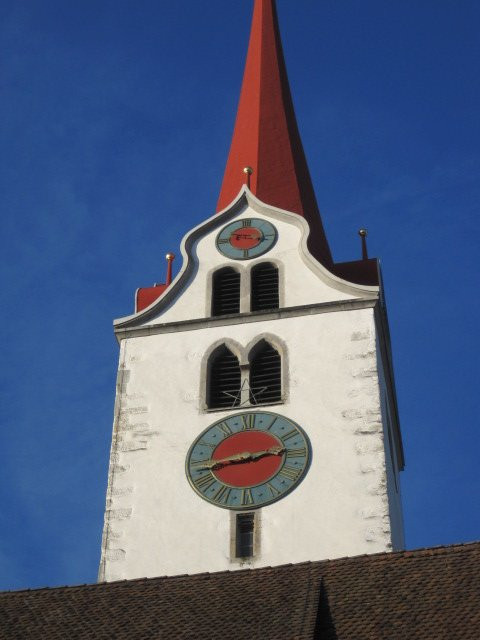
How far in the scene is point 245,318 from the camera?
23875 mm

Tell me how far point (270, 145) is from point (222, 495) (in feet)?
26.5

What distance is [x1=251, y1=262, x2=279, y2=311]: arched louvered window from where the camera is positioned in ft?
79.8

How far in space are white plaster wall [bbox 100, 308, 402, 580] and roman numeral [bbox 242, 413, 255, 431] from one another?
1.07ft

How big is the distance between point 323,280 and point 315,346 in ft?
5.16

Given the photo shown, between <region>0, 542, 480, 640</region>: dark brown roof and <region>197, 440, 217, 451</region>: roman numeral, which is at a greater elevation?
<region>197, 440, 217, 451</region>: roman numeral

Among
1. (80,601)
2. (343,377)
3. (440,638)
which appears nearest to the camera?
(440,638)

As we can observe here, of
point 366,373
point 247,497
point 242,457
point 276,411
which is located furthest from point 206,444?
point 366,373

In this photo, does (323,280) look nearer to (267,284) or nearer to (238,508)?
(267,284)

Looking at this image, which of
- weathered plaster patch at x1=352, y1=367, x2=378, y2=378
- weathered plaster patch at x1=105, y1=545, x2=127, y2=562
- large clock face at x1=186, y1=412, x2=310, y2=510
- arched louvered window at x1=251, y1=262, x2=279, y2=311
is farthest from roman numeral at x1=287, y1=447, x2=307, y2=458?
arched louvered window at x1=251, y1=262, x2=279, y2=311

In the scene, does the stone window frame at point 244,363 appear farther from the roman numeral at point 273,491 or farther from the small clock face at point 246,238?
the small clock face at point 246,238

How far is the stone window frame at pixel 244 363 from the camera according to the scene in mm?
22500

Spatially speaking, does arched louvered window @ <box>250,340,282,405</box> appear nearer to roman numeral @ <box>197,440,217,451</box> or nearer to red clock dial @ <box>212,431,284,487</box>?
red clock dial @ <box>212,431,284,487</box>

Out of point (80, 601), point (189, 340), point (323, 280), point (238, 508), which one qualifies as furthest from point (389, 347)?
point (80, 601)

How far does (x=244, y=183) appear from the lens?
2656 centimetres
